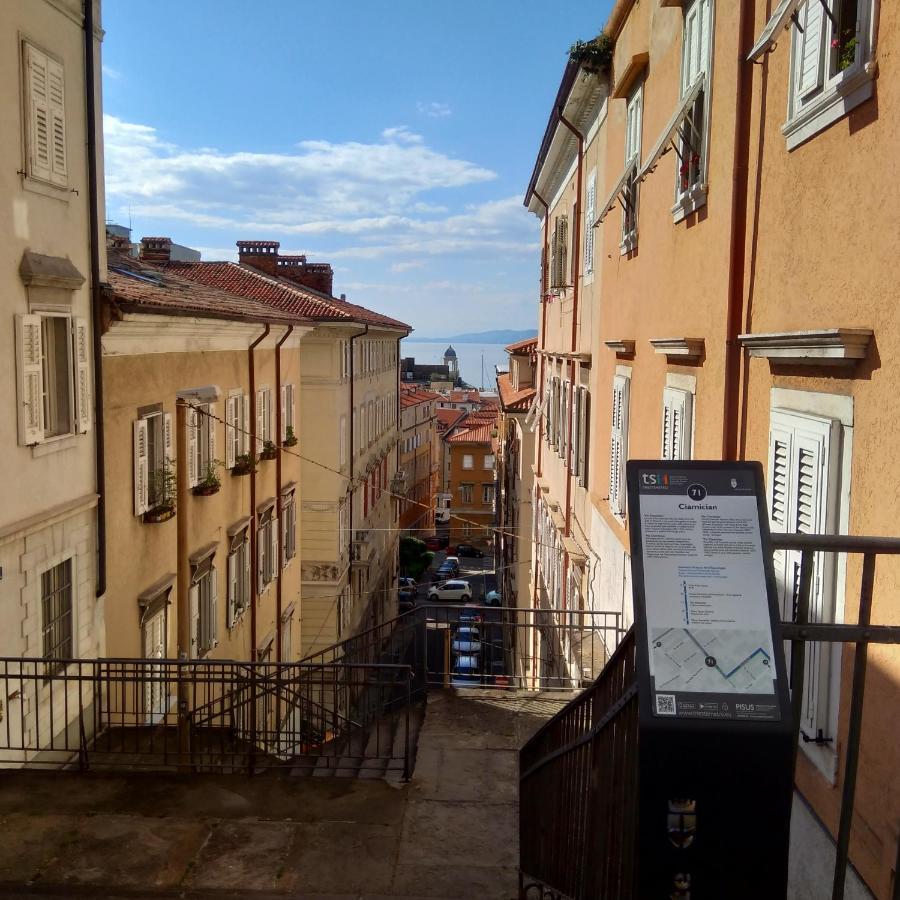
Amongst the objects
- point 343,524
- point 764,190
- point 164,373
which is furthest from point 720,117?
point 343,524

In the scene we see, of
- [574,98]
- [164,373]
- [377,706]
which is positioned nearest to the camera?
[377,706]

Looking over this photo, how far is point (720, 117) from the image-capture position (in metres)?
7.97

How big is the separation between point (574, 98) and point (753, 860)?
592 inches

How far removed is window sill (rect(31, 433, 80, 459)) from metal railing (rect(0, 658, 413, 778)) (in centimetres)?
228

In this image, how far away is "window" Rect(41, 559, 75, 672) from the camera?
10.6 metres

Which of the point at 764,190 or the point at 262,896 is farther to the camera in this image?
the point at 764,190

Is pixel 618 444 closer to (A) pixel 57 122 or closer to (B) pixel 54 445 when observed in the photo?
(B) pixel 54 445

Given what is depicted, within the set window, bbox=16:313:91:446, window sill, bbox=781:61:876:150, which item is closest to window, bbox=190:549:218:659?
window, bbox=16:313:91:446

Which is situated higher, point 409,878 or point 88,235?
point 88,235

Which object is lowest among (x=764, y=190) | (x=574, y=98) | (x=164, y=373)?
(x=164, y=373)

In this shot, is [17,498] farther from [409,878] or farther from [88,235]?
[409,878]

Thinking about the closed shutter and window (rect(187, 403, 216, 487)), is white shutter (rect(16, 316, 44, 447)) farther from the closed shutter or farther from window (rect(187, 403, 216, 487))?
the closed shutter

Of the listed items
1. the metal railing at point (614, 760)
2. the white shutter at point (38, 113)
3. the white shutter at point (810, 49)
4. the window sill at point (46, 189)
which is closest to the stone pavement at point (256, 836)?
the metal railing at point (614, 760)

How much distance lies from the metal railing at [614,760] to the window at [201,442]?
1140 cm
